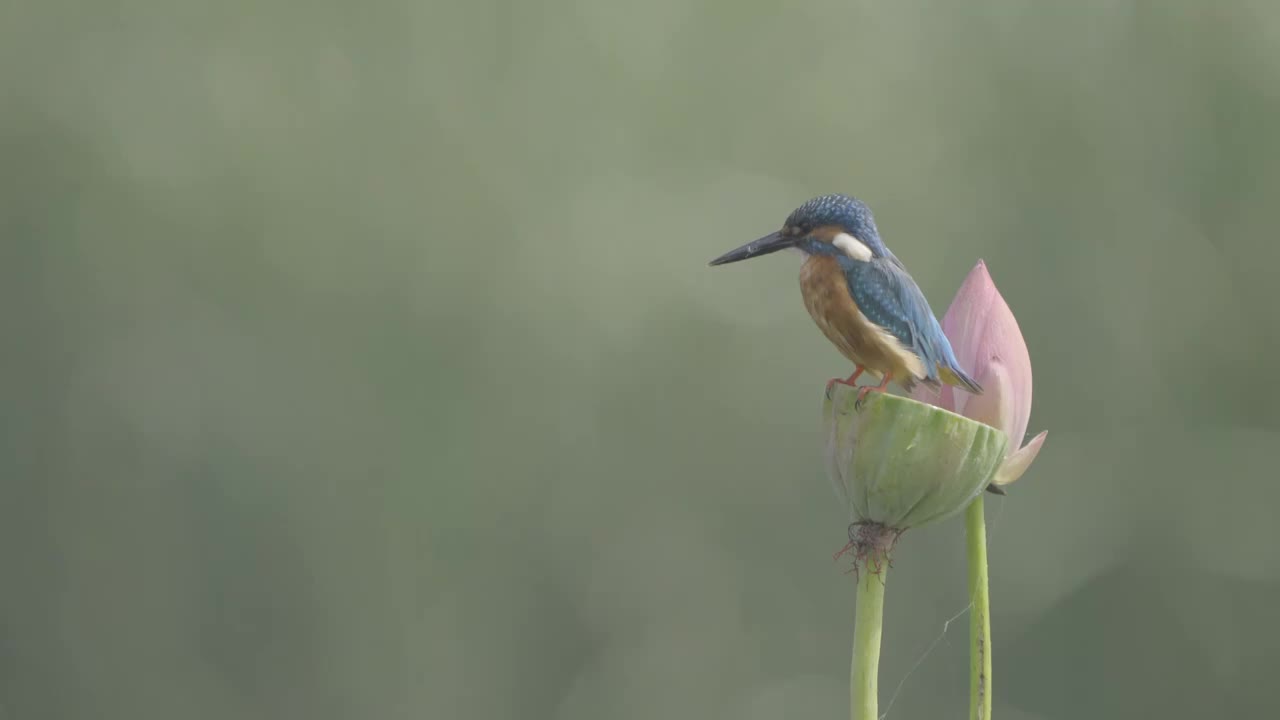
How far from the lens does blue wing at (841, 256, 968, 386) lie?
401mm

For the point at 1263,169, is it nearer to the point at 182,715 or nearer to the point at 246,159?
the point at 246,159

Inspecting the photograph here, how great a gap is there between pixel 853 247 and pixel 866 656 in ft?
0.47

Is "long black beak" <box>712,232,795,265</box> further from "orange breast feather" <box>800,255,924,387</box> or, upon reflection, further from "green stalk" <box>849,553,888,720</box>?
"green stalk" <box>849,553,888,720</box>

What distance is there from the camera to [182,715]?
3.13 feet

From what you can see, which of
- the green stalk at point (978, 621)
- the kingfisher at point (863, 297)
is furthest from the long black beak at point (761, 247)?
the green stalk at point (978, 621)

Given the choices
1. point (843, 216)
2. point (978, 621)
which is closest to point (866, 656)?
point (978, 621)

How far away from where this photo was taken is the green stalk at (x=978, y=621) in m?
0.38

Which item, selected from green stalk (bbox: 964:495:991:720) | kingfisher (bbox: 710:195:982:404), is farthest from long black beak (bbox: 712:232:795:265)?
green stalk (bbox: 964:495:991:720)

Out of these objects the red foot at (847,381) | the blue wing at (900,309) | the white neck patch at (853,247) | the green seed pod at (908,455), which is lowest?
the green seed pod at (908,455)

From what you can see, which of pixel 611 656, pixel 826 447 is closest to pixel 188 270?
pixel 611 656

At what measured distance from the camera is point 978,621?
382 millimetres

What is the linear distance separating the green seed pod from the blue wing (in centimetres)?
4

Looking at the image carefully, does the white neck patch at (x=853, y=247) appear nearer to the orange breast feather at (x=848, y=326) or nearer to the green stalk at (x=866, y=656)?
the orange breast feather at (x=848, y=326)

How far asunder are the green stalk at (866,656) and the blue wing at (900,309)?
8 centimetres
